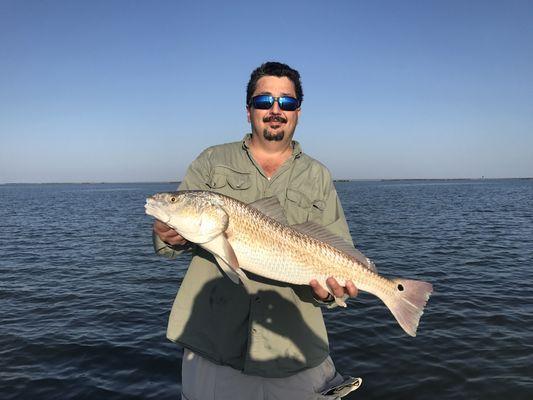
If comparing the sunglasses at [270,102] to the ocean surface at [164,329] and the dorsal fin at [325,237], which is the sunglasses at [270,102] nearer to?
the dorsal fin at [325,237]

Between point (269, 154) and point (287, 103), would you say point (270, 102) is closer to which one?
point (287, 103)

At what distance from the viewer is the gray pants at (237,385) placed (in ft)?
14.1

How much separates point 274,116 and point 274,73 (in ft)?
2.05

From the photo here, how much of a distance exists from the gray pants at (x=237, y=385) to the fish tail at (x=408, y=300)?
118 cm

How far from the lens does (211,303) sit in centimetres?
442

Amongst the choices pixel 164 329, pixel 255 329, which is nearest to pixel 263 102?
pixel 255 329

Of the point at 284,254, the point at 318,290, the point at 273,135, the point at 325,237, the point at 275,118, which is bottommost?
the point at 318,290

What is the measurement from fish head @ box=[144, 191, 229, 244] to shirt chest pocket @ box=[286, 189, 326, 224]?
0.92 meters

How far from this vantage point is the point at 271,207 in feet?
14.5

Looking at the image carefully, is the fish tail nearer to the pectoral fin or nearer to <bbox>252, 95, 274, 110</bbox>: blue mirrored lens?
the pectoral fin

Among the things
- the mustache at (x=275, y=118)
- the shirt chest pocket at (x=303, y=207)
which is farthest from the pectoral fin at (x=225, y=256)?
the mustache at (x=275, y=118)

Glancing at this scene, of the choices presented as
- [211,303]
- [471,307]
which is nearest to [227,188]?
[211,303]

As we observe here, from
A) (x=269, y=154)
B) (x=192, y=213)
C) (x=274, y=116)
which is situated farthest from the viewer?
(x=269, y=154)

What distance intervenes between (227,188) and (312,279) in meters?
1.48
